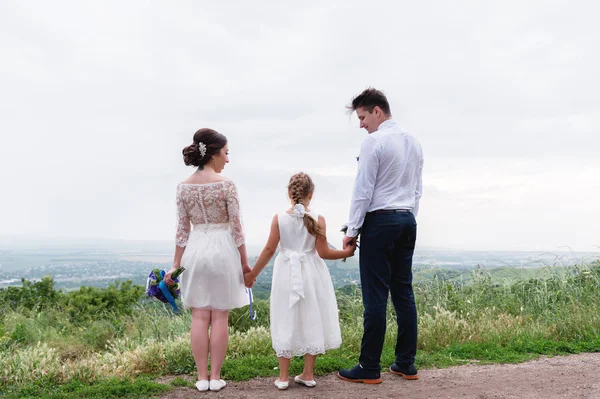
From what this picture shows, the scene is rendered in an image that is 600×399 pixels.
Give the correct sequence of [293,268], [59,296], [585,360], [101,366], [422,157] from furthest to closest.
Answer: [59,296], [585,360], [101,366], [422,157], [293,268]

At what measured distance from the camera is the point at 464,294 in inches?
365

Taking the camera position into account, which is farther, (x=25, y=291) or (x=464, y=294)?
(x=25, y=291)

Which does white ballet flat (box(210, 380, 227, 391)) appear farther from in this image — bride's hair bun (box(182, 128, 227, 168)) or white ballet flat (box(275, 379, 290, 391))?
bride's hair bun (box(182, 128, 227, 168))

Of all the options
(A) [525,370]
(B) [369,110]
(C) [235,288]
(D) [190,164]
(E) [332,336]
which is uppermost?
(B) [369,110]

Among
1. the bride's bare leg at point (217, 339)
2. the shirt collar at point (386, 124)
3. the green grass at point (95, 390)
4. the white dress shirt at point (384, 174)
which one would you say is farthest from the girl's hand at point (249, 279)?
the shirt collar at point (386, 124)

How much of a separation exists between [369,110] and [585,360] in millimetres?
3814

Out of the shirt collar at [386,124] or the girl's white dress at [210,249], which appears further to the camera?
the shirt collar at [386,124]

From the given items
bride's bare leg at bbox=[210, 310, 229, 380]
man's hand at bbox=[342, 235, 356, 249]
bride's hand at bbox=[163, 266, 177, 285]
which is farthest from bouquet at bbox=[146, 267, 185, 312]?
man's hand at bbox=[342, 235, 356, 249]

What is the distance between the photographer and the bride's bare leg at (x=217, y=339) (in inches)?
195

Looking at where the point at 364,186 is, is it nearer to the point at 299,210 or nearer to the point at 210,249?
the point at 299,210

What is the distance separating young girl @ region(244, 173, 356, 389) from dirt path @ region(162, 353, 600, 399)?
35 centimetres

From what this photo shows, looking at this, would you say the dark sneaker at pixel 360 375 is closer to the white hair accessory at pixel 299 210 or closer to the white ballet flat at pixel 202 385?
the white ballet flat at pixel 202 385

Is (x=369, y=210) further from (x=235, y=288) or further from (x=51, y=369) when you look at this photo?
(x=51, y=369)

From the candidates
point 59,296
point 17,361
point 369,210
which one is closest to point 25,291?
point 59,296
